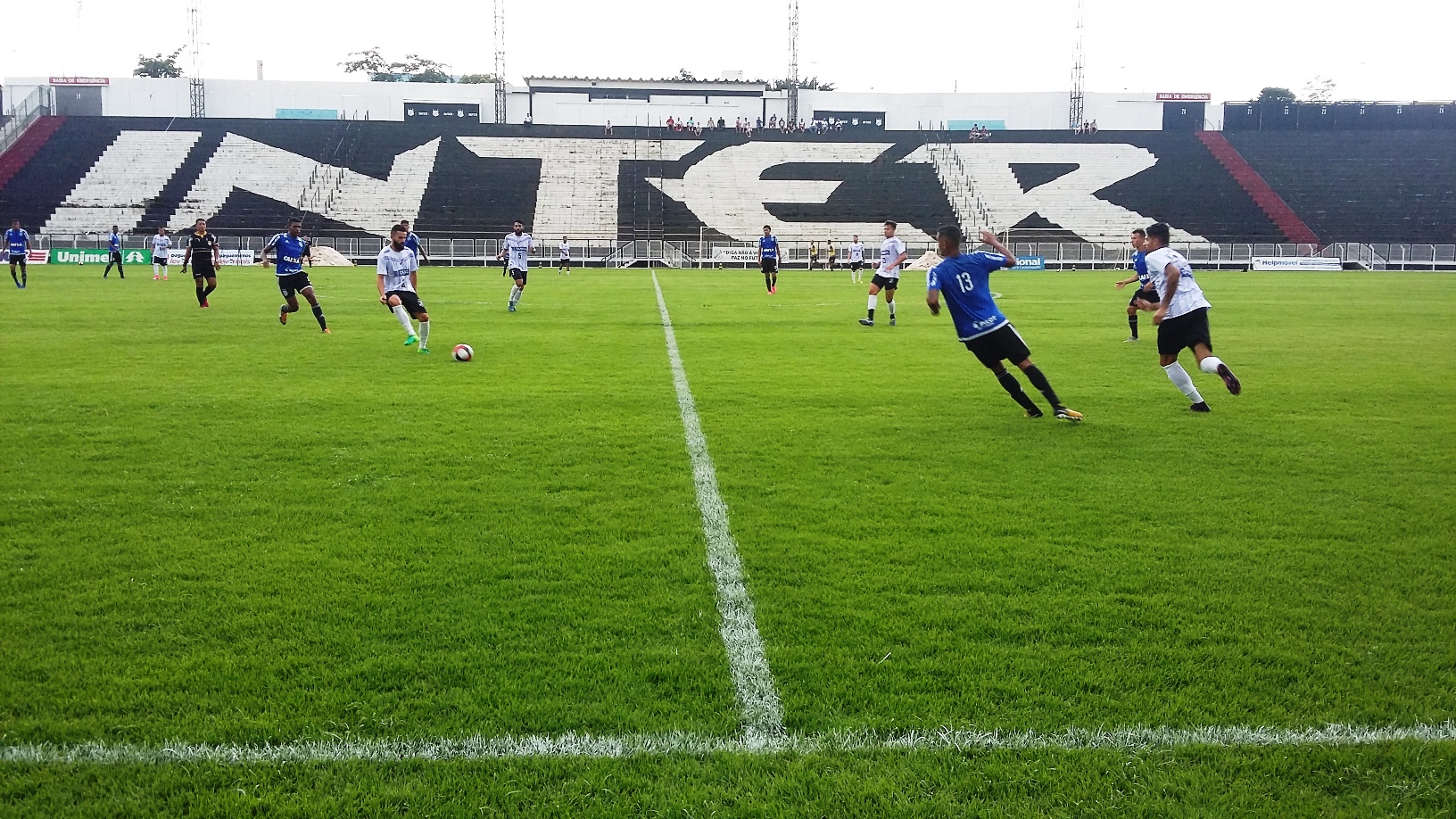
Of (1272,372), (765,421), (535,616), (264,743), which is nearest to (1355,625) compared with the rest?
(535,616)

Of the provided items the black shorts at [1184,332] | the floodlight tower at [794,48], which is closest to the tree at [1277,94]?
the floodlight tower at [794,48]

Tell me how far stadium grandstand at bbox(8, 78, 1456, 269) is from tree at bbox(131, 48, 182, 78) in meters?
24.5

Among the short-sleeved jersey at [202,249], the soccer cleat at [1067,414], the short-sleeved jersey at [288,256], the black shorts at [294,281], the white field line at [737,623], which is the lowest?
the white field line at [737,623]

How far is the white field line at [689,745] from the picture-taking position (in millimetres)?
3400

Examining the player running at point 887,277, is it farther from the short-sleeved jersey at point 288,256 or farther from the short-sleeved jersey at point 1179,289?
the short-sleeved jersey at point 288,256

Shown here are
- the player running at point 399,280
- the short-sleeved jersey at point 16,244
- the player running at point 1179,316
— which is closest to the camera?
the player running at point 1179,316

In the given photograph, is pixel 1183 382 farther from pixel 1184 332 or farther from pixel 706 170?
pixel 706 170

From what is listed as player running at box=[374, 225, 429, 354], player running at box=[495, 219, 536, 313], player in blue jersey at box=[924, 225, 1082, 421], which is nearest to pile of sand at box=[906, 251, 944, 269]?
player running at box=[495, 219, 536, 313]

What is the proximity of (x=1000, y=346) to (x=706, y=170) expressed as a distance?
52.3 m

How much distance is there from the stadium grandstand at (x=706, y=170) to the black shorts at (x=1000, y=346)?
130 ft

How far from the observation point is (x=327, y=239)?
4834 cm

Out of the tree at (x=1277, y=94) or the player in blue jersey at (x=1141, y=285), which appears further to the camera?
the tree at (x=1277, y=94)

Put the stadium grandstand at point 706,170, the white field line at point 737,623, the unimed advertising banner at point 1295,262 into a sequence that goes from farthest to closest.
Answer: the stadium grandstand at point 706,170
the unimed advertising banner at point 1295,262
the white field line at point 737,623

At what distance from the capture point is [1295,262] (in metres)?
46.3
